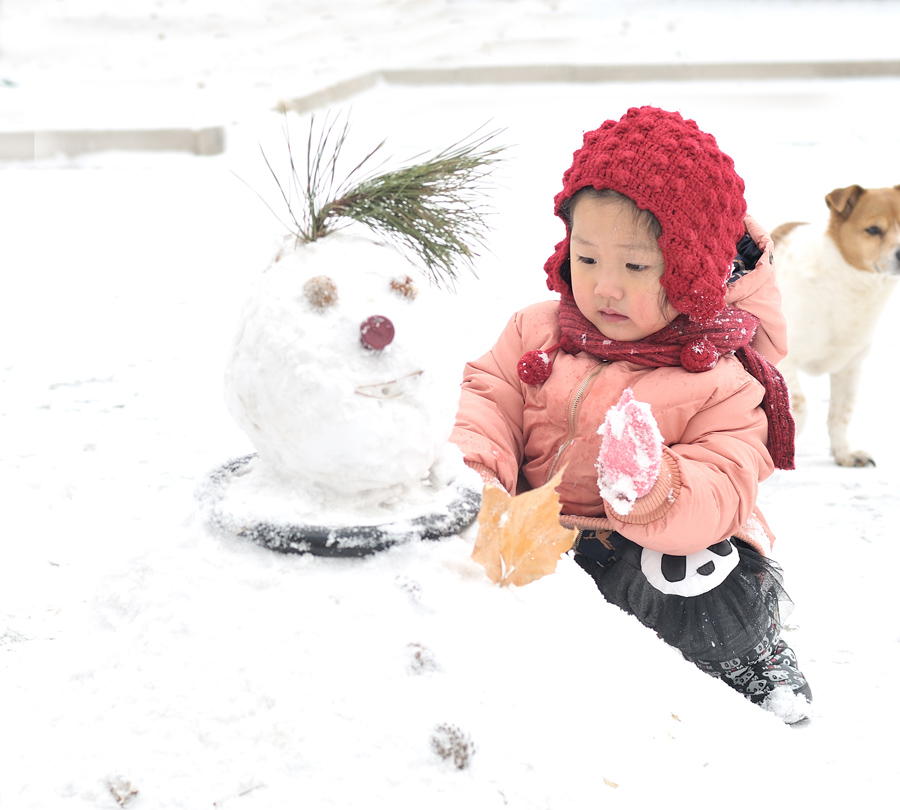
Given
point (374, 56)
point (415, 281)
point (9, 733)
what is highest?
point (374, 56)

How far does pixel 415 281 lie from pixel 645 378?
0.67 metres

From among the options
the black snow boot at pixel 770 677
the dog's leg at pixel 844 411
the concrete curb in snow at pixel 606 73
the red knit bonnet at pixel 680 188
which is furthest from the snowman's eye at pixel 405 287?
the concrete curb in snow at pixel 606 73

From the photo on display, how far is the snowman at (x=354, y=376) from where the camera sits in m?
1.24

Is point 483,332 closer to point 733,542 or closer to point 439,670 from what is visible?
point 733,542

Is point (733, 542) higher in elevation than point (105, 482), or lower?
higher

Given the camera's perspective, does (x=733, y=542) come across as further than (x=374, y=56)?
No

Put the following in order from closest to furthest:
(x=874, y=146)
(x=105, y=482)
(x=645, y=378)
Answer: (x=645, y=378), (x=105, y=482), (x=874, y=146)

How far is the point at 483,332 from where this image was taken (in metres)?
4.02

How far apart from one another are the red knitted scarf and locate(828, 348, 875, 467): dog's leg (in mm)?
1546

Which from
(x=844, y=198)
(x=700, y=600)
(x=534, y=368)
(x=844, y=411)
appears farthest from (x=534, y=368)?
(x=844, y=411)

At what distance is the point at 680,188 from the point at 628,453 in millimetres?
526

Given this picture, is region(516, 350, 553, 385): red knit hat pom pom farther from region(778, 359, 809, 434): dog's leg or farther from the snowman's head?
region(778, 359, 809, 434): dog's leg

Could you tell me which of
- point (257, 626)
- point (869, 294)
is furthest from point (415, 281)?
point (869, 294)

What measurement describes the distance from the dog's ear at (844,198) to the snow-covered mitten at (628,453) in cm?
199
